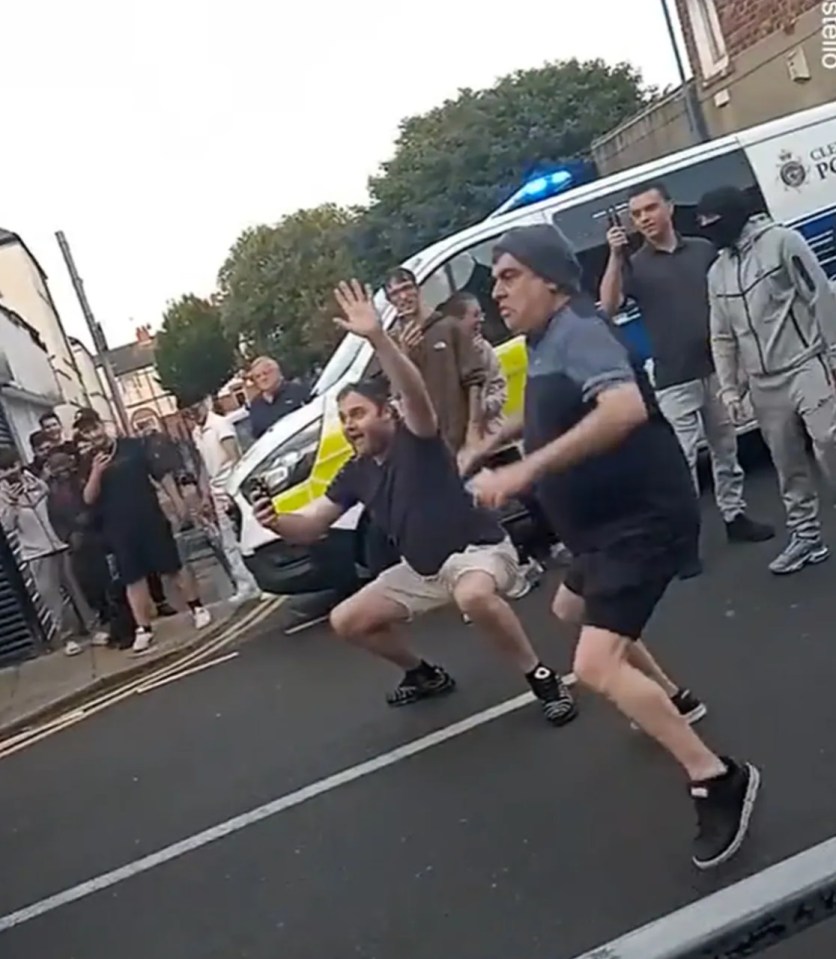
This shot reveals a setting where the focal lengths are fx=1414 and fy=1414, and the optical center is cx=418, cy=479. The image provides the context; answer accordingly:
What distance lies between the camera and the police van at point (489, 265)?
8.47 metres

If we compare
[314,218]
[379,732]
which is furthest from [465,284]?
[314,218]

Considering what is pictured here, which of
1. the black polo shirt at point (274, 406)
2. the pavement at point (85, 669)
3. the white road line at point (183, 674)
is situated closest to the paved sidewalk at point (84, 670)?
the pavement at point (85, 669)

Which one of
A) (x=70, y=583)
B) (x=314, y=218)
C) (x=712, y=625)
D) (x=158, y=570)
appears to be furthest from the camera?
(x=314, y=218)

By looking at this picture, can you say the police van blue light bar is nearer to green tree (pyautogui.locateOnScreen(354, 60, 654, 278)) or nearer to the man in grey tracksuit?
the man in grey tracksuit

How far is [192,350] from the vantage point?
2975 inches

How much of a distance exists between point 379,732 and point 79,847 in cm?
129

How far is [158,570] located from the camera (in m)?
9.88

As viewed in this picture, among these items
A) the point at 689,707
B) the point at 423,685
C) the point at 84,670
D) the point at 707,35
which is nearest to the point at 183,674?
the point at 84,670

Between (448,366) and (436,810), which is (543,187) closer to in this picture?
(448,366)

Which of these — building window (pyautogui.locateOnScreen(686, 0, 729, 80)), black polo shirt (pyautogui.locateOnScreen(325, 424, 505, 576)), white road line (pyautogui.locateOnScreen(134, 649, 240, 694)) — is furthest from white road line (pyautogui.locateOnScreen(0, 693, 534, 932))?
building window (pyautogui.locateOnScreen(686, 0, 729, 80))

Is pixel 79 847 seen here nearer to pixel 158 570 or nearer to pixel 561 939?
pixel 561 939

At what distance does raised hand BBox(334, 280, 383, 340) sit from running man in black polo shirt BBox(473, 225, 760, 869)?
75 cm

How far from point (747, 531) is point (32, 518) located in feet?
19.4

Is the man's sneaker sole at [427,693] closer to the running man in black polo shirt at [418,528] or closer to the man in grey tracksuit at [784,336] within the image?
the running man in black polo shirt at [418,528]
